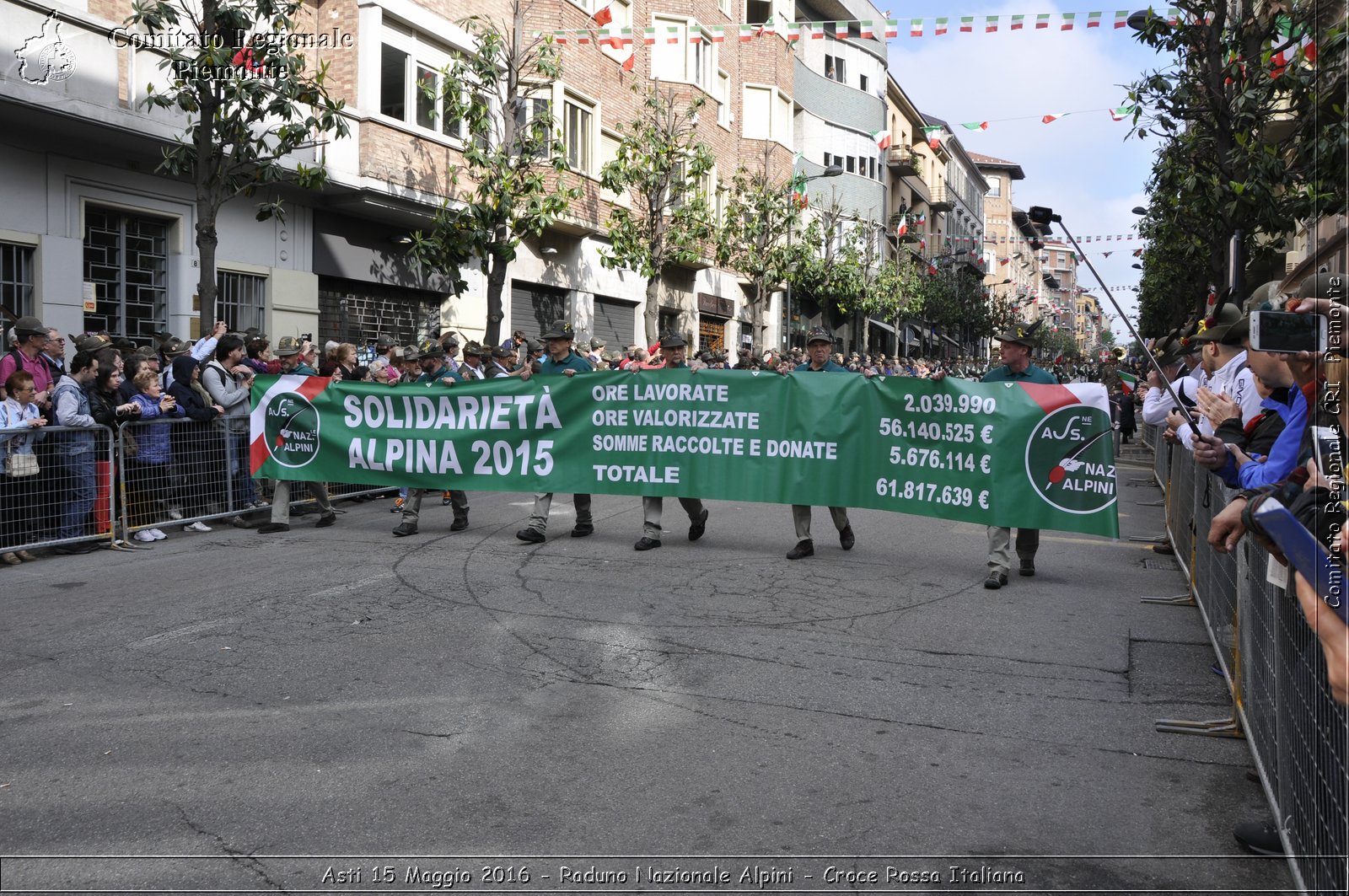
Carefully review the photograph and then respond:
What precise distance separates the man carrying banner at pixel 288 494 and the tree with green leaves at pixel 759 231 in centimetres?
1937

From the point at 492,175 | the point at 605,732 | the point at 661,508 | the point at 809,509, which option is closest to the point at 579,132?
the point at 492,175

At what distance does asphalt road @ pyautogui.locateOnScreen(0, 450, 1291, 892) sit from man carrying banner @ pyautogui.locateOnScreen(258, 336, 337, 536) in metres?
2.09

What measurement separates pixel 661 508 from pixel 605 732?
5.30 metres

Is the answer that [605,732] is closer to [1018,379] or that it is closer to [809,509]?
[809,509]

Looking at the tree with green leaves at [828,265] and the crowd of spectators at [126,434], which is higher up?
the tree with green leaves at [828,265]

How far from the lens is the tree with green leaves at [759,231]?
3272 centimetres

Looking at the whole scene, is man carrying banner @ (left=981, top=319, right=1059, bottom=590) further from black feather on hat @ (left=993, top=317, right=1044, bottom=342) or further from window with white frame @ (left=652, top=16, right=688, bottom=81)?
window with white frame @ (left=652, top=16, right=688, bottom=81)

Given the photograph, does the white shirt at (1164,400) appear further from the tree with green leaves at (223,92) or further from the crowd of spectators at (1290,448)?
the tree with green leaves at (223,92)

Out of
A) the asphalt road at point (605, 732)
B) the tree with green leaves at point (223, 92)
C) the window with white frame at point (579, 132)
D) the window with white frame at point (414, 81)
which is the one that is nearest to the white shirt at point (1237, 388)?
the asphalt road at point (605, 732)

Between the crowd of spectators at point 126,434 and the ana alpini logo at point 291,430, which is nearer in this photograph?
the crowd of spectators at point 126,434

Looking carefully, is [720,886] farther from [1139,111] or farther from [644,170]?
[644,170]

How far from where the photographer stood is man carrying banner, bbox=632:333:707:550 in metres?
9.88

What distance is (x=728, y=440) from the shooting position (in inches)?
389

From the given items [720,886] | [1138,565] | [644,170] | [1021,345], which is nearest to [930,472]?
[1021,345]
